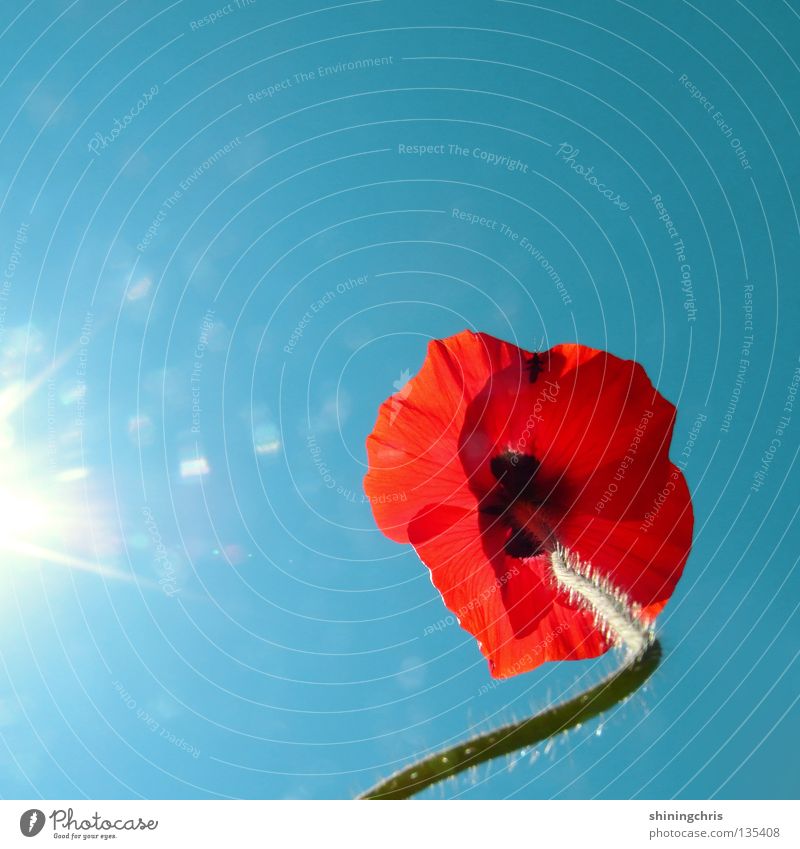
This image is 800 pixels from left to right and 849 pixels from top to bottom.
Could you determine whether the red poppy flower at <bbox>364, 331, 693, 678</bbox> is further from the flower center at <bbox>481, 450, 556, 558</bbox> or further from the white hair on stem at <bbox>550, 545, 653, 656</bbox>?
the white hair on stem at <bbox>550, 545, 653, 656</bbox>

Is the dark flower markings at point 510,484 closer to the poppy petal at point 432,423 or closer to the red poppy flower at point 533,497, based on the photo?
the red poppy flower at point 533,497

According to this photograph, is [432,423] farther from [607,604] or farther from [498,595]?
[607,604]

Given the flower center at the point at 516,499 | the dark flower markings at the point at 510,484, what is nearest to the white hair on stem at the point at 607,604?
the flower center at the point at 516,499

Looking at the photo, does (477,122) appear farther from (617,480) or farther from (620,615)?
(620,615)
